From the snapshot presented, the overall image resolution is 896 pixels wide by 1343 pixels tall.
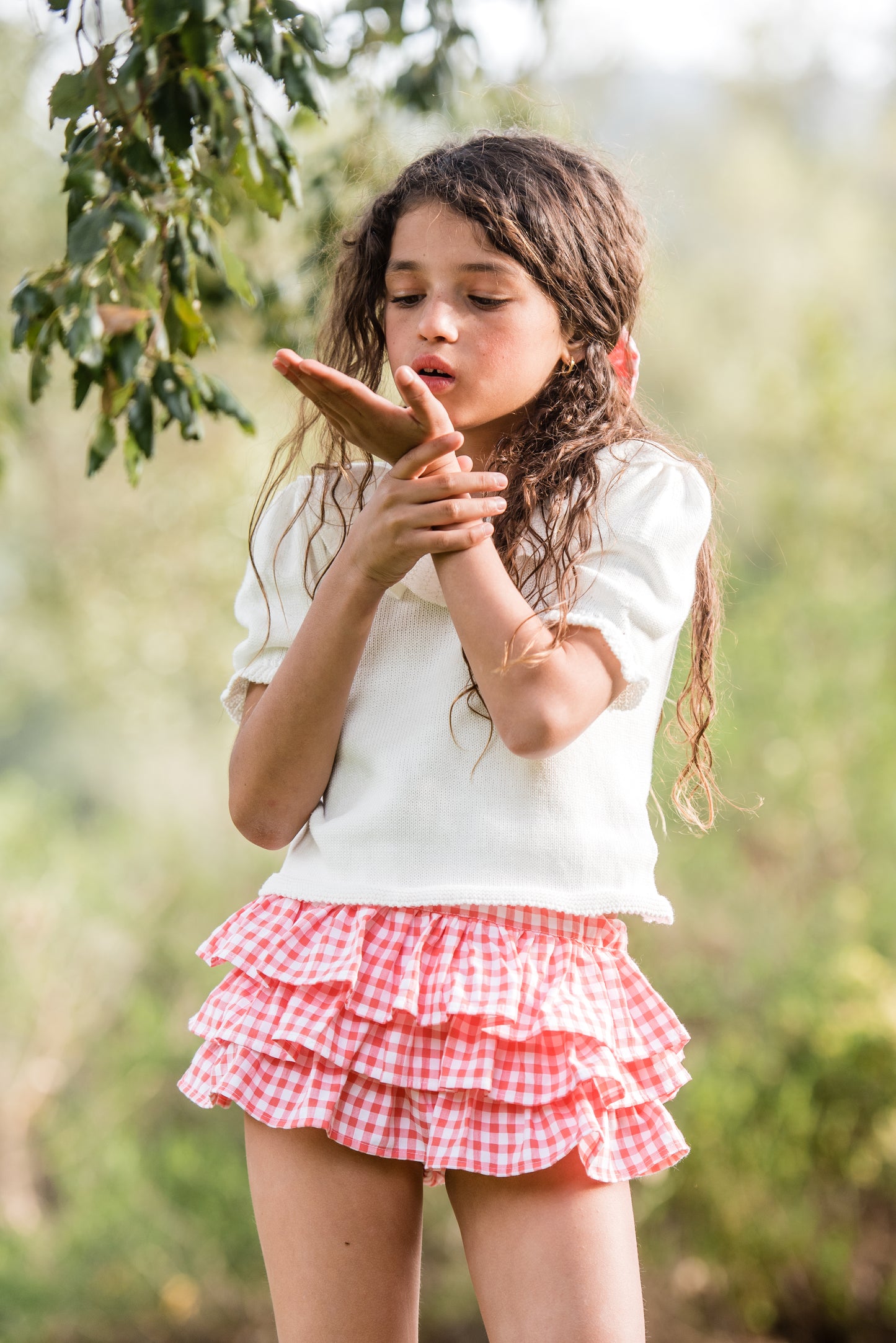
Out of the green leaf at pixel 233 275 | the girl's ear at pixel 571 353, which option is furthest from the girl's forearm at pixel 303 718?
the green leaf at pixel 233 275

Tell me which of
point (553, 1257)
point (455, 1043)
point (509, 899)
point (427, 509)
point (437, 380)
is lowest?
point (553, 1257)

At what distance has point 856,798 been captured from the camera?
14.3 ft

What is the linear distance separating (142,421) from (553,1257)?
880 millimetres

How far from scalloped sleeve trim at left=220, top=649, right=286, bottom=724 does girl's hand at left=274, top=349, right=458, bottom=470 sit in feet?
0.88

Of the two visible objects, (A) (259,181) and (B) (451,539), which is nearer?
(B) (451,539)

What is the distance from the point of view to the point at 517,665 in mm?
967

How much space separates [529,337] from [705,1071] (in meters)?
2.93

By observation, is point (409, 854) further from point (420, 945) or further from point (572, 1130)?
point (572, 1130)

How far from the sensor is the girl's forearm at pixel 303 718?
105 centimetres

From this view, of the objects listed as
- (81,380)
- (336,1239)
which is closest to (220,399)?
(81,380)

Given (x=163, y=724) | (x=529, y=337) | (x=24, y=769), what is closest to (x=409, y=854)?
(x=529, y=337)

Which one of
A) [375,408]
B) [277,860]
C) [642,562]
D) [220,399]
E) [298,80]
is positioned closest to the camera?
[375,408]

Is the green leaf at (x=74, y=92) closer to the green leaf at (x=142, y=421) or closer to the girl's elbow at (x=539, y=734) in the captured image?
the green leaf at (x=142, y=421)

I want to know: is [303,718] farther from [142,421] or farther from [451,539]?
[142,421]
